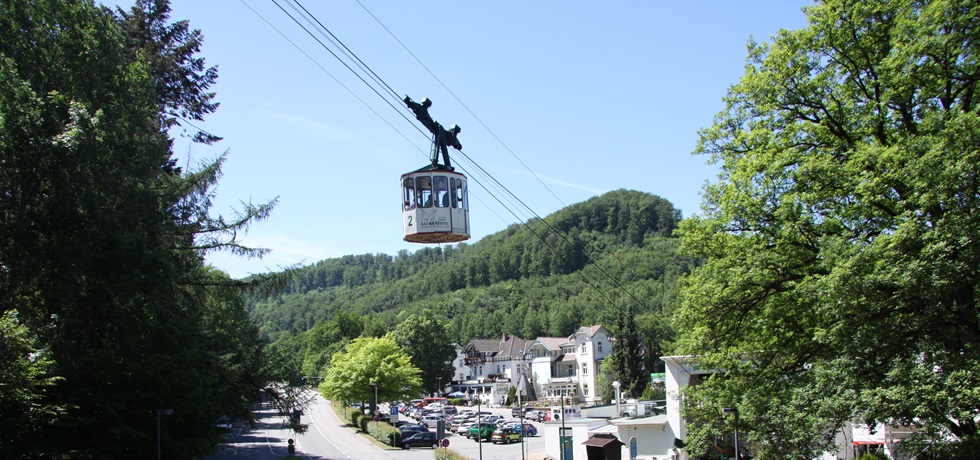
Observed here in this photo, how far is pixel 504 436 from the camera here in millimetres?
49500

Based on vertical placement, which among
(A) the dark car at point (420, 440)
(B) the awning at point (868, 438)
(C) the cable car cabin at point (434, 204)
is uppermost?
(C) the cable car cabin at point (434, 204)

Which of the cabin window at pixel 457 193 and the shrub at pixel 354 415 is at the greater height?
the cabin window at pixel 457 193

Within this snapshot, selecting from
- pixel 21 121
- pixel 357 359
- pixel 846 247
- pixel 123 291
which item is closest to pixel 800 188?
pixel 846 247

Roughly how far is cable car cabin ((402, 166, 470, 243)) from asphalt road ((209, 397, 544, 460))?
58.1ft

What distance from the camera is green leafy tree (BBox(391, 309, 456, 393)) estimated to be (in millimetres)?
96000

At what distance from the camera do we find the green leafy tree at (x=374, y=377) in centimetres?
5819

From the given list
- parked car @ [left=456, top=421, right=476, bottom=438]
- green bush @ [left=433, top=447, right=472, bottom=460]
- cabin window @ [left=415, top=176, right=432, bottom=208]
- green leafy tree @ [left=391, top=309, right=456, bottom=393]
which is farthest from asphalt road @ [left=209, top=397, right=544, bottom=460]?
green leafy tree @ [left=391, top=309, right=456, bottom=393]

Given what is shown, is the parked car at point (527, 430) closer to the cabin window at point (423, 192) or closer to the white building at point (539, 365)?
the white building at point (539, 365)

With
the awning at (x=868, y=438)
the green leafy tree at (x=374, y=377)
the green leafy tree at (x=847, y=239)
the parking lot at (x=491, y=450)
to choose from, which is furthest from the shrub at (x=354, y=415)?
the green leafy tree at (x=847, y=239)

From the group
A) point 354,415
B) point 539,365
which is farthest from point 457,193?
point 539,365

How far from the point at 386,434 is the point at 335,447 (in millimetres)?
3310

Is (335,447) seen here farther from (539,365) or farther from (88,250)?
(539,365)

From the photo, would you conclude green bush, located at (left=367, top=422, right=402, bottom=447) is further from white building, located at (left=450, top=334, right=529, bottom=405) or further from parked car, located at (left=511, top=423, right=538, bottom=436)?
white building, located at (left=450, top=334, right=529, bottom=405)

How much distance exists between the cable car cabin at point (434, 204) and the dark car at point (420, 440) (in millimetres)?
29663
